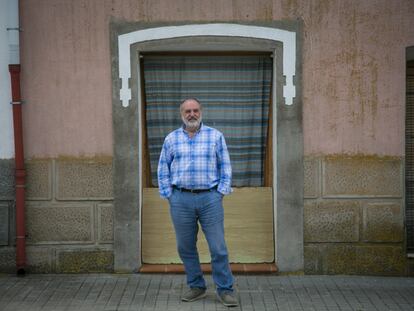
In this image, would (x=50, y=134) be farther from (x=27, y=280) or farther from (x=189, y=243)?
(x=189, y=243)

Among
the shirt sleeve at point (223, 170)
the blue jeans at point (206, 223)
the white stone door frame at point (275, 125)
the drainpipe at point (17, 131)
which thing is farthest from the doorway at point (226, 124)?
the shirt sleeve at point (223, 170)

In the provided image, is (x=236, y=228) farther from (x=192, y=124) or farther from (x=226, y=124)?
(x=192, y=124)

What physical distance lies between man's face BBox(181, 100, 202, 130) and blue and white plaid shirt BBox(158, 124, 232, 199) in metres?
0.11

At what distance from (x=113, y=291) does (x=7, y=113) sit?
7.31 ft

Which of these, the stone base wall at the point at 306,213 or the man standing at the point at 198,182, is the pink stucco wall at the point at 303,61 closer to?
the stone base wall at the point at 306,213

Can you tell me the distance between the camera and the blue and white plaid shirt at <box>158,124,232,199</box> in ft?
23.3

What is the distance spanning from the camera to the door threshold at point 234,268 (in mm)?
8539

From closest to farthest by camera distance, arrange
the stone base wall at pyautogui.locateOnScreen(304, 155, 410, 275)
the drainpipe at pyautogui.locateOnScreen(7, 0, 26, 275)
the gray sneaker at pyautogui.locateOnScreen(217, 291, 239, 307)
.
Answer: the gray sneaker at pyautogui.locateOnScreen(217, 291, 239, 307) → the drainpipe at pyautogui.locateOnScreen(7, 0, 26, 275) → the stone base wall at pyautogui.locateOnScreen(304, 155, 410, 275)

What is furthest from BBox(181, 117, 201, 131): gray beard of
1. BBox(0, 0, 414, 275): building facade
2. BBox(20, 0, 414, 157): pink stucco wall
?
BBox(20, 0, 414, 157): pink stucco wall

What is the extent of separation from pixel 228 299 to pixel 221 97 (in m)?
2.51

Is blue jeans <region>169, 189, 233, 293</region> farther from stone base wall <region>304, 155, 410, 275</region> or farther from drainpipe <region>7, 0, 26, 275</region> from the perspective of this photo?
drainpipe <region>7, 0, 26, 275</region>

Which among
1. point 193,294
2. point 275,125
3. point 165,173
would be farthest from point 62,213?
point 275,125

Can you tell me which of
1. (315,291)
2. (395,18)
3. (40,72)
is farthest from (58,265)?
(395,18)

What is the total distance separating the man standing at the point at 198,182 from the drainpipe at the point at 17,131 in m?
1.93
